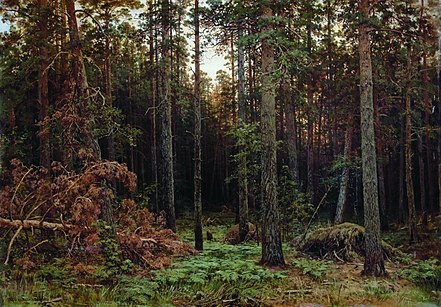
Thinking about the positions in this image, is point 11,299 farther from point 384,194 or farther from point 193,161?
point 384,194

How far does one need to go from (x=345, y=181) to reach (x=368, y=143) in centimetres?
192

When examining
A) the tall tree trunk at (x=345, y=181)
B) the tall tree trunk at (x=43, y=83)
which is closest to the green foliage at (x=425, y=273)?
the tall tree trunk at (x=345, y=181)

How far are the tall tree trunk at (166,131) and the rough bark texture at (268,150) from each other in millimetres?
1117

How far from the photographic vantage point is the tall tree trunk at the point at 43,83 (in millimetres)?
3505

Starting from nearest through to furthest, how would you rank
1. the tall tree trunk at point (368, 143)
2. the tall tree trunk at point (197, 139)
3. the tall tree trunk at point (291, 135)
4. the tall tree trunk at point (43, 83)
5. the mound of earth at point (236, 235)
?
the tall tree trunk at point (43, 83), the tall tree trunk at point (368, 143), the tall tree trunk at point (197, 139), the mound of earth at point (236, 235), the tall tree trunk at point (291, 135)

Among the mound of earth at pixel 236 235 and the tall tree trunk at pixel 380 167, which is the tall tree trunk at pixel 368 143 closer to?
the tall tree trunk at pixel 380 167

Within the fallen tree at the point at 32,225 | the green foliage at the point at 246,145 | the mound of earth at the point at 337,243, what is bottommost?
the mound of earth at the point at 337,243

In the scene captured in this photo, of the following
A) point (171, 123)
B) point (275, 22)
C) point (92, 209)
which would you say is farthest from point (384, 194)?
point (92, 209)

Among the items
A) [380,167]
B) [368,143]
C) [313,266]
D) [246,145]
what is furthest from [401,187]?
[246,145]

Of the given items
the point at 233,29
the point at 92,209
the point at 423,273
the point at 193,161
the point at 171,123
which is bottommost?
the point at 423,273

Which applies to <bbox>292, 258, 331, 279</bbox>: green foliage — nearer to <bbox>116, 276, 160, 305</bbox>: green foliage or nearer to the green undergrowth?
the green undergrowth

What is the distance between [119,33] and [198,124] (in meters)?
1.88

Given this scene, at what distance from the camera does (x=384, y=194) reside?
5.38 metres

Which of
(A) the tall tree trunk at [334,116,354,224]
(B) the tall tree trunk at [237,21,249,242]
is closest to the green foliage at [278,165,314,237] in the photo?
(A) the tall tree trunk at [334,116,354,224]
